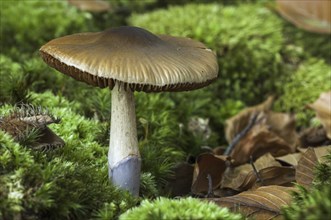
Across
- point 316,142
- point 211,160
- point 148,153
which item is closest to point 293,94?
point 316,142

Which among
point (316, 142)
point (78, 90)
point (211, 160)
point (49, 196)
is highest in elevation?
point (49, 196)

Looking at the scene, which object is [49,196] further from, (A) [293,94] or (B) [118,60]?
(A) [293,94]

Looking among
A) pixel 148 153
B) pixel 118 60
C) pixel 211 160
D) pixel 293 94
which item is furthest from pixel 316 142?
pixel 118 60

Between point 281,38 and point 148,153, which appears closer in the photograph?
point 148,153

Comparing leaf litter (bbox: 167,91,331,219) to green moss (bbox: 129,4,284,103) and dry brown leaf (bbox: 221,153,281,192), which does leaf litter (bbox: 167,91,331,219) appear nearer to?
dry brown leaf (bbox: 221,153,281,192)

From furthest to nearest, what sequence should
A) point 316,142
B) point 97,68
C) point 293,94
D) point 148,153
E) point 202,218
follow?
point 293,94 → point 316,142 → point 148,153 → point 97,68 → point 202,218

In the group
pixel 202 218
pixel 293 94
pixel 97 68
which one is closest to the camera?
pixel 202 218

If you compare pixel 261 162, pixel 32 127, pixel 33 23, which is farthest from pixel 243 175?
pixel 33 23

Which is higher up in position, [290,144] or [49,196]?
[49,196]
